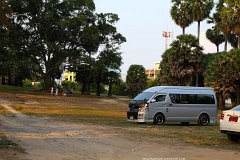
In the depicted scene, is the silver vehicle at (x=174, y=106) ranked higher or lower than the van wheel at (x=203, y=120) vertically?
higher

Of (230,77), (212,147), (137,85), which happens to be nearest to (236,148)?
(212,147)

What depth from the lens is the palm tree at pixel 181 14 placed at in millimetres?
55156

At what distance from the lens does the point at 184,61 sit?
163ft

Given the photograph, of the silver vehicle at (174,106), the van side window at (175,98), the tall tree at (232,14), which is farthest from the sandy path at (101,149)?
the tall tree at (232,14)

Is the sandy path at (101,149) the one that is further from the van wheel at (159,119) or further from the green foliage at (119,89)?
the green foliage at (119,89)

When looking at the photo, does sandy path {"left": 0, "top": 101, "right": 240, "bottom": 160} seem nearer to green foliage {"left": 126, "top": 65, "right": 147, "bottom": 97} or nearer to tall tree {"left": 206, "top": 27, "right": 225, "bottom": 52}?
tall tree {"left": 206, "top": 27, "right": 225, "bottom": 52}

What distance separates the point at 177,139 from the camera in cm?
1543

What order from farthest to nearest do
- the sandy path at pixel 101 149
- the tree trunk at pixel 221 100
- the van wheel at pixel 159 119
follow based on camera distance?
the tree trunk at pixel 221 100, the van wheel at pixel 159 119, the sandy path at pixel 101 149

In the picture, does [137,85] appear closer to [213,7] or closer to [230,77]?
[213,7]

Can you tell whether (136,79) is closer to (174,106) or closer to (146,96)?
(174,106)

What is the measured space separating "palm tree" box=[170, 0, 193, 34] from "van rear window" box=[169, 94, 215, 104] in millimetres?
31706

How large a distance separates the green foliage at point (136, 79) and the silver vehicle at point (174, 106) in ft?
168

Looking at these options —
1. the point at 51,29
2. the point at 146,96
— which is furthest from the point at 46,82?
the point at 146,96

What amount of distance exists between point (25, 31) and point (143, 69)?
22.9 meters
